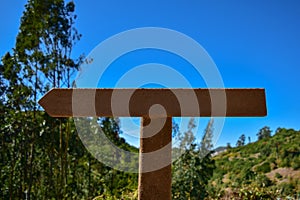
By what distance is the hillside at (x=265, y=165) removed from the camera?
514 centimetres

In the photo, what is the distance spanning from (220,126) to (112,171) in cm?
429

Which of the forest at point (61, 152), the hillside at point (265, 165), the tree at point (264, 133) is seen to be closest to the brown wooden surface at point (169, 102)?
the forest at point (61, 152)

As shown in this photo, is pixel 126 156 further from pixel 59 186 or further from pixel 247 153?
pixel 247 153

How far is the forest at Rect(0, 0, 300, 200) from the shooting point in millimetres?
4590

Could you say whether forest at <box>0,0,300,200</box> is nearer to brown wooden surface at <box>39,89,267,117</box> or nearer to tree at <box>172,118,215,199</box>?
tree at <box>172,118,215,199</box>

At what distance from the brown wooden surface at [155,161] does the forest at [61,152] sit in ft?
8.04

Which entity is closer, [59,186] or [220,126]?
[220,126]

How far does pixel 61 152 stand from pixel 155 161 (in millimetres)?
3482

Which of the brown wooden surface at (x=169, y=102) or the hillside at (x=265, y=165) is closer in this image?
the brown wooden surface at (x=169, y=102)

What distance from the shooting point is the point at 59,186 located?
5.24 m

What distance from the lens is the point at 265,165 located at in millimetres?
5660

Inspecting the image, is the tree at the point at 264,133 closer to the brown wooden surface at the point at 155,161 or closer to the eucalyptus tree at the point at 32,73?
the eucalyptus tree at the point at 32,73

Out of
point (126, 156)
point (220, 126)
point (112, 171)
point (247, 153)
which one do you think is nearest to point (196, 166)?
point (126, 156)

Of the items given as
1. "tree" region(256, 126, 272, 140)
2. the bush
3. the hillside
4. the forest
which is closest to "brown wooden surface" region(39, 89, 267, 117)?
the forest
